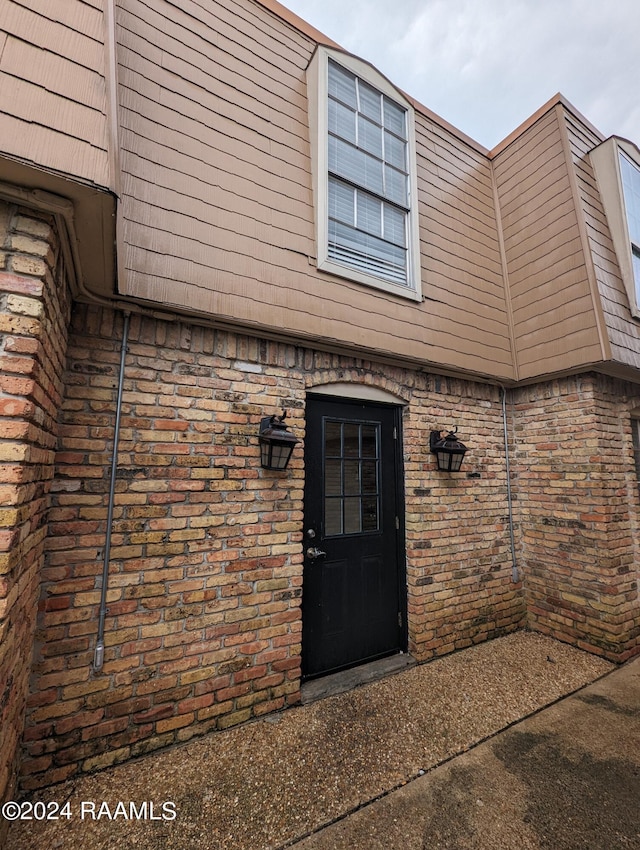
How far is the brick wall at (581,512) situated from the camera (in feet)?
10.2

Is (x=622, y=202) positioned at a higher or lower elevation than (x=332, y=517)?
higher

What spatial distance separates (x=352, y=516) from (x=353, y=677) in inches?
45.6

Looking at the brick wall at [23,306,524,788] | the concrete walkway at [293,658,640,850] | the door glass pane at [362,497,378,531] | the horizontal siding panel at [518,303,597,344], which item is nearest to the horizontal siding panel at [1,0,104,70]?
the brick wall at [23,306,524,788]

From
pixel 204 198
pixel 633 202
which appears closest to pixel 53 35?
pixel 204 198

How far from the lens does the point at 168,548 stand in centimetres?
208

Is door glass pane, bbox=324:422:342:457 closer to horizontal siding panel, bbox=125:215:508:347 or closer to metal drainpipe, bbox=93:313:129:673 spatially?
horizontal siding panel, bbox=125:215:508:347

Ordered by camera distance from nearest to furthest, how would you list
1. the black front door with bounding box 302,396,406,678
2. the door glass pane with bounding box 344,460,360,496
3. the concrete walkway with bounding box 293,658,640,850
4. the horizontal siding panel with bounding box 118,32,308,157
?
1. the concrete walkway with bounding box 293,658,640,850
2. the horizontal siding panel with bounding box 118,32,308,157
3. the black front door with bounding box 302,396,406,678
4. the door glass pane with bounding box 344,460,360,496

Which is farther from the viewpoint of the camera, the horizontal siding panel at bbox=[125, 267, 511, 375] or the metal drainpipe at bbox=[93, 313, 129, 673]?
the horizontal siding panel at bbox=[125, 267, 511, 375]

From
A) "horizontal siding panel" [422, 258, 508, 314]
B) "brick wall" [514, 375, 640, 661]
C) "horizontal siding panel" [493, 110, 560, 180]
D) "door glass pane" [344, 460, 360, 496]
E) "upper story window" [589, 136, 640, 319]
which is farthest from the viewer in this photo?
"horizontal siding panel" [493, 110, 560, 180]

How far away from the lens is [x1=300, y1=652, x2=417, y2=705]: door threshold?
2.44 metres

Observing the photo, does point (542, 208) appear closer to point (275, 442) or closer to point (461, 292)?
point (461, 292)

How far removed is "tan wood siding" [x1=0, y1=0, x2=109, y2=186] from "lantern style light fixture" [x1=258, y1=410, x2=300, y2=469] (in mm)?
1469

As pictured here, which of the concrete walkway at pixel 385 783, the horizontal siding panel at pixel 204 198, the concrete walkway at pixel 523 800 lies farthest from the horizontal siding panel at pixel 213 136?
the concrete walkway at pixel 523 800

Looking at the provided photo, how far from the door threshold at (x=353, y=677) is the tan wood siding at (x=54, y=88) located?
3.08 m
